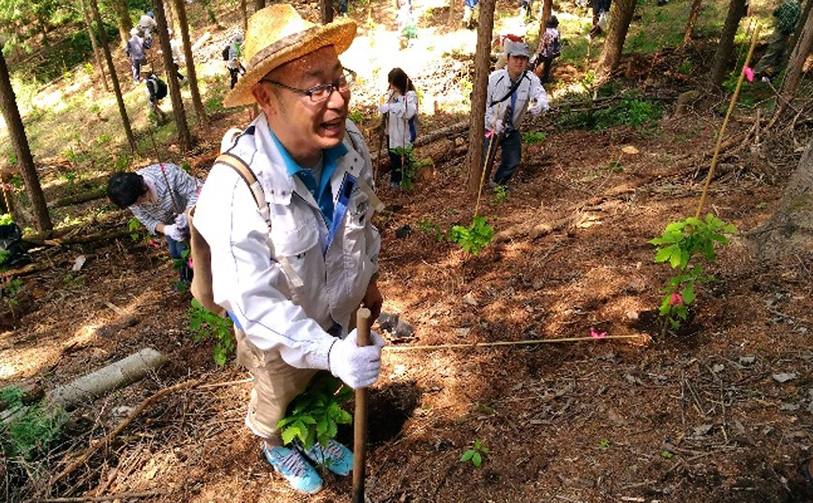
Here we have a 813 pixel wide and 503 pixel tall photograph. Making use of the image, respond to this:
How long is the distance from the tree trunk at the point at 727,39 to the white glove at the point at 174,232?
30.0 feet

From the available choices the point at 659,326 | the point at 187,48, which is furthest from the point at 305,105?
the point at 187,48

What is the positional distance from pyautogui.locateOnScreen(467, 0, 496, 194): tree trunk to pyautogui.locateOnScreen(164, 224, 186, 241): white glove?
143 inches

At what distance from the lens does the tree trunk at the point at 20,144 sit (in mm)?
6664

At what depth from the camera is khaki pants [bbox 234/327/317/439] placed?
8.17 feet

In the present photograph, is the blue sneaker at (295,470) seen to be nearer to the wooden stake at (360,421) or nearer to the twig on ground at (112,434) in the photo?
the wooden stake at (360,421)

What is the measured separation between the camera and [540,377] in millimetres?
3342

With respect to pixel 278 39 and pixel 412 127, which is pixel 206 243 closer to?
pixel 278 39

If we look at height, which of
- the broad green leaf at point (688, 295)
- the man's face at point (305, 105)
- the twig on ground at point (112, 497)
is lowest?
the twig on ground at point (112, 497)

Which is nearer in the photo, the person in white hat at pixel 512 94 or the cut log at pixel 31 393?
the cut log at pixel 31 393

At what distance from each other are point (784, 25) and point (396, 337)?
9.85 metres

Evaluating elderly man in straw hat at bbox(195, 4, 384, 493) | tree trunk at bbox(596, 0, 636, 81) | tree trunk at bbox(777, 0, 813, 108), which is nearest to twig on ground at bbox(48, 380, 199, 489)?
elderly man in straw hat at bbox(195, 4, 384, 493)

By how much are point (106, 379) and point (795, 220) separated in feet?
17.3

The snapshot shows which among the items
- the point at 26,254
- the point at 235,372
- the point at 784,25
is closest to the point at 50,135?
the point at 26,254

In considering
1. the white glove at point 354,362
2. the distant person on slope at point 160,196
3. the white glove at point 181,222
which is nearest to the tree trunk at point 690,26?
the distant person on slope at point 160,196
